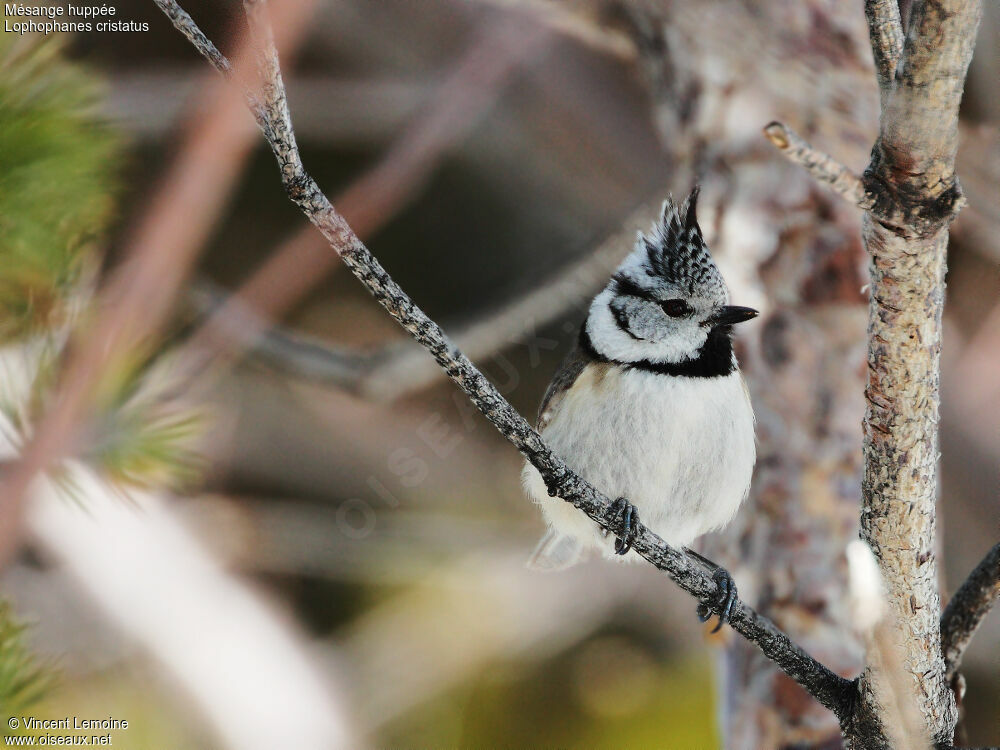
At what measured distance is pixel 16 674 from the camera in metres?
0.99

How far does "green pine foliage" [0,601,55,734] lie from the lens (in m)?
0.98

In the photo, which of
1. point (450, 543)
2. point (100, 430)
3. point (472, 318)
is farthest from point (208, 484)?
point (100, 430)

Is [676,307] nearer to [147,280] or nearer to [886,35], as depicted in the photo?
[886,35]

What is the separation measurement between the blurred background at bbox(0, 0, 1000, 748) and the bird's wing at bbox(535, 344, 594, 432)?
0.40 metres

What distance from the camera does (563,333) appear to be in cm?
249

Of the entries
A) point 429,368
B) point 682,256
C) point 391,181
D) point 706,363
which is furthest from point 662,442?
point 391,181

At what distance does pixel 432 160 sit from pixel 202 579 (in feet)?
4.00

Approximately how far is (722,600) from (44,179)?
0.91 metres

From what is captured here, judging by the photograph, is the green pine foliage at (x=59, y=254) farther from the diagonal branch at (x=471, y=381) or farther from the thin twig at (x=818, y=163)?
the thin twig at (x=818, y=163)

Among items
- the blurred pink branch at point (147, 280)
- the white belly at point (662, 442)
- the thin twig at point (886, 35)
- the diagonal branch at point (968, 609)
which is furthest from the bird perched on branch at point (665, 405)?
the blurred pink branch at point (147, 280)

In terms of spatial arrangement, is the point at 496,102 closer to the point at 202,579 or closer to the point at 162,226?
the point at 162,226

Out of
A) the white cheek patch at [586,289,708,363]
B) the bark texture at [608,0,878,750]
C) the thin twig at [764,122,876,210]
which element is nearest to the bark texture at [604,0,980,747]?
the bark texture at [608,0,878,750]

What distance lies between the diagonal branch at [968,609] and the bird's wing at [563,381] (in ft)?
2.21

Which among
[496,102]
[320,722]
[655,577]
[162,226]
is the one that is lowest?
[320,722]
